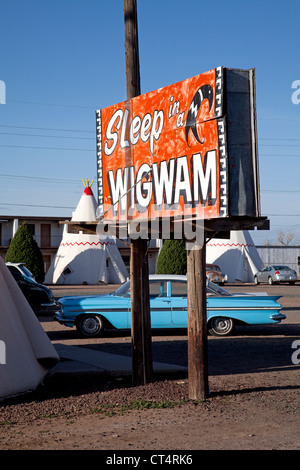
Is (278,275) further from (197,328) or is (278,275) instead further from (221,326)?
(197,328)

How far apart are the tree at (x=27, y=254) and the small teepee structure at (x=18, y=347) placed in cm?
2506

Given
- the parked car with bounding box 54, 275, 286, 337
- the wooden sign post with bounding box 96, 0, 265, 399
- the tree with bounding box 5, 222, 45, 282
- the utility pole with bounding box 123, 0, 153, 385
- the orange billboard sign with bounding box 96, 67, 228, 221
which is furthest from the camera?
the tree with bounding box 5, 222, 45, 282

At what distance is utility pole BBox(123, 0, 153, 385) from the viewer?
8.01 metres

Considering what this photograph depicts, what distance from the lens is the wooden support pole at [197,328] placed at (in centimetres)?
713

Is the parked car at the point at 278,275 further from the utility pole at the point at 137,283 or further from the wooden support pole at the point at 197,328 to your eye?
the wooden support pole at the point at 197,328

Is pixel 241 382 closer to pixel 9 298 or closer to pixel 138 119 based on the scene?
pixel 9 298

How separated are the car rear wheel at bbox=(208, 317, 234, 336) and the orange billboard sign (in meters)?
5.65

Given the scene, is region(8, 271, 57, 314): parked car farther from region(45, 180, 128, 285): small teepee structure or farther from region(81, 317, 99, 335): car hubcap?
region(45, 180, 128, 285): small teepee structure

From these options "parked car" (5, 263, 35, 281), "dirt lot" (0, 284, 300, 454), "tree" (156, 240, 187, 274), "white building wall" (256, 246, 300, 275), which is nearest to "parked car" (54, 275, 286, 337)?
"dirt lot" (0, 284, 300, 454)

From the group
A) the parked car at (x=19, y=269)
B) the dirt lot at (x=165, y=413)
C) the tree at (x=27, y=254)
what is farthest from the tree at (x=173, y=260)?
the dirt lot at (x=165, y=413)

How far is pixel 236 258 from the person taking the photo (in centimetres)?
4294

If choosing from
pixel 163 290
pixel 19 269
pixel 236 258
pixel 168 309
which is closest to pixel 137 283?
pixel 168 309

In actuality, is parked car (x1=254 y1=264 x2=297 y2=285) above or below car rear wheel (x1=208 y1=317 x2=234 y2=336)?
below
